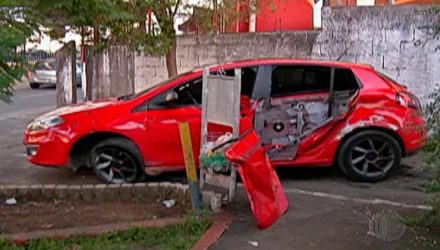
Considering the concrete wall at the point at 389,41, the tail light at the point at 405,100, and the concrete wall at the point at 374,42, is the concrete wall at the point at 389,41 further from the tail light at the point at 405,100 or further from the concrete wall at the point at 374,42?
the tail light at the point at 405,100

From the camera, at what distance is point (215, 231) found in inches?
202

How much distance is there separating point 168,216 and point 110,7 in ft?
7.09

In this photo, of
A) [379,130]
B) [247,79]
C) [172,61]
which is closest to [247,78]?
[247,79]

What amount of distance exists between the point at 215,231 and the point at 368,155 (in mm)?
2899

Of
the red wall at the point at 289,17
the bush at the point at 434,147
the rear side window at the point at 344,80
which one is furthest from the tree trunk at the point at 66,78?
the bush at the point at 434,147

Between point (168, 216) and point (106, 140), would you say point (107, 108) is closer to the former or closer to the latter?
point (106, 140)

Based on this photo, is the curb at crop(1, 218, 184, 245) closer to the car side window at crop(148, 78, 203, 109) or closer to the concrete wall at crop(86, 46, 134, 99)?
the car side window at crop(148, 78, 203, 109)

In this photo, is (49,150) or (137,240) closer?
(137,240)

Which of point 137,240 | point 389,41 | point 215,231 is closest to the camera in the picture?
point 137,240

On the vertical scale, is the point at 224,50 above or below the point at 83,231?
above

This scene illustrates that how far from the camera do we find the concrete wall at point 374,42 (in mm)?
9211

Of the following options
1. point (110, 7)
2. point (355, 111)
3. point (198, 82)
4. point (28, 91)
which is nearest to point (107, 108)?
point (198, 82)

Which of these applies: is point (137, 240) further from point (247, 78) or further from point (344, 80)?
point (344, 80)

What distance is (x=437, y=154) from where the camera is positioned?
464 centimetres
